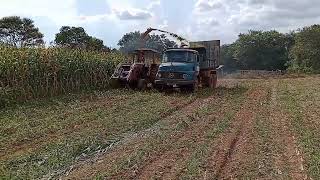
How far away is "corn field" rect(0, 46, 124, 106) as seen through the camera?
54.7 ft

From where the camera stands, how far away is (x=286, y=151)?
9070mm

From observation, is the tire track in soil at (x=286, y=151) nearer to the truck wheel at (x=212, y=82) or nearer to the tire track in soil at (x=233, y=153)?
the tire track in soil at (x=233, y=153)

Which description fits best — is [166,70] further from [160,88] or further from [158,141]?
[158,141]

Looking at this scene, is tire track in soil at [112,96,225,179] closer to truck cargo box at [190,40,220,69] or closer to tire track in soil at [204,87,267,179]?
tire track in soil at [204,87,267,179]

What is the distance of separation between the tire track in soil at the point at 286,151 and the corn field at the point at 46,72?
8621mm

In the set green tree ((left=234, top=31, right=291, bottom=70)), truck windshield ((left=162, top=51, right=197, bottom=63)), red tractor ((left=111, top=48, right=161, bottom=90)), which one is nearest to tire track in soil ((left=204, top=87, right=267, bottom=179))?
truck windshield ((left=162, top=51, right=197, bottom=63))

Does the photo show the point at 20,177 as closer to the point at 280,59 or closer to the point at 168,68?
the point at 168,68

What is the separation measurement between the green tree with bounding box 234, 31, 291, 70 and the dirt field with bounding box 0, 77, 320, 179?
70.5 m

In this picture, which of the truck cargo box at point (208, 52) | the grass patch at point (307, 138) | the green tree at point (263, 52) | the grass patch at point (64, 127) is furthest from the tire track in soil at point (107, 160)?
the green tree at point (263, 52)

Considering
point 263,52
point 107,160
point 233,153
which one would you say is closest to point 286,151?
point 233,153

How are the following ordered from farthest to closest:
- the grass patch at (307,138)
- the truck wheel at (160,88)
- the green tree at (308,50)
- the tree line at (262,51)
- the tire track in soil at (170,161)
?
the tree line at (262,51) < the green tree at (308,50) < the truck wheel at (160,88) < the grass patch at (307,138) < the tire track in soil at (170,161)

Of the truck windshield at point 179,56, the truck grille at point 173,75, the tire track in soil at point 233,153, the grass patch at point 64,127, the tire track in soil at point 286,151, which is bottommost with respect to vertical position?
the tire track in soil at point 286,151

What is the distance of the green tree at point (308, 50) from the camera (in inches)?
2621

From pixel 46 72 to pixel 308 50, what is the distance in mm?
55649
